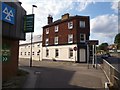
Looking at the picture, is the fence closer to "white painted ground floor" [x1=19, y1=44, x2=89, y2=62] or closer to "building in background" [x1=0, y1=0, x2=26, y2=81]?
"building in background" [x1=0, y1=0, x2=26, y2=81]

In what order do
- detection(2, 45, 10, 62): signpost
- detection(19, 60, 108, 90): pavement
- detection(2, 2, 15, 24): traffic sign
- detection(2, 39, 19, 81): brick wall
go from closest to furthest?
detection(2, 2, 15, 24): traffic sign
detection(19, 60, 108, 90): pavement
detection(2, 45, 10, 62): signpost
detection(2, 39, 19, 81): brick wall

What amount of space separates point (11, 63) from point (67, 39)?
73.6ft

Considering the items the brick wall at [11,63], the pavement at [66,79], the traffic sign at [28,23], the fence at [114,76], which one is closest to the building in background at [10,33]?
the brick wall at [11,63]

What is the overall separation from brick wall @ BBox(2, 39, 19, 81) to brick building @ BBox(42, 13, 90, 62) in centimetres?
1579

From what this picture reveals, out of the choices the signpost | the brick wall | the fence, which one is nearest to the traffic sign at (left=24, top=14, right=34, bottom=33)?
the brick wall

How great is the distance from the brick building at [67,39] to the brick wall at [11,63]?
15795 millimetres

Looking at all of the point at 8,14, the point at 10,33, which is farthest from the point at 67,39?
the point at 8,14

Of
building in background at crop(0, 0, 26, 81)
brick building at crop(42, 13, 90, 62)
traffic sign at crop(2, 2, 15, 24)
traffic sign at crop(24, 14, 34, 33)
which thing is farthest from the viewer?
brick building at crop(42, 13, 90, 62)

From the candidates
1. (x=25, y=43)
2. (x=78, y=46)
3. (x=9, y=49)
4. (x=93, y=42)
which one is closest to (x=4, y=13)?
(x=9, y=49)

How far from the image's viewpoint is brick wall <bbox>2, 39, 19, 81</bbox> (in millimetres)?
13666

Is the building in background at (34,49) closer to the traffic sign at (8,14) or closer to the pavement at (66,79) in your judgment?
the pavement at (66,79)

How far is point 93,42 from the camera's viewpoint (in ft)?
81.0

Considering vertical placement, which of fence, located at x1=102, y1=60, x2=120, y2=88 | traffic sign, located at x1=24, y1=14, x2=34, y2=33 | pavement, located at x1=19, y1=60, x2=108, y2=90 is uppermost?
traffic sign, located at x1=24, y1=14, x2=34, y2=33

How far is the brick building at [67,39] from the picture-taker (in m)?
34.1
